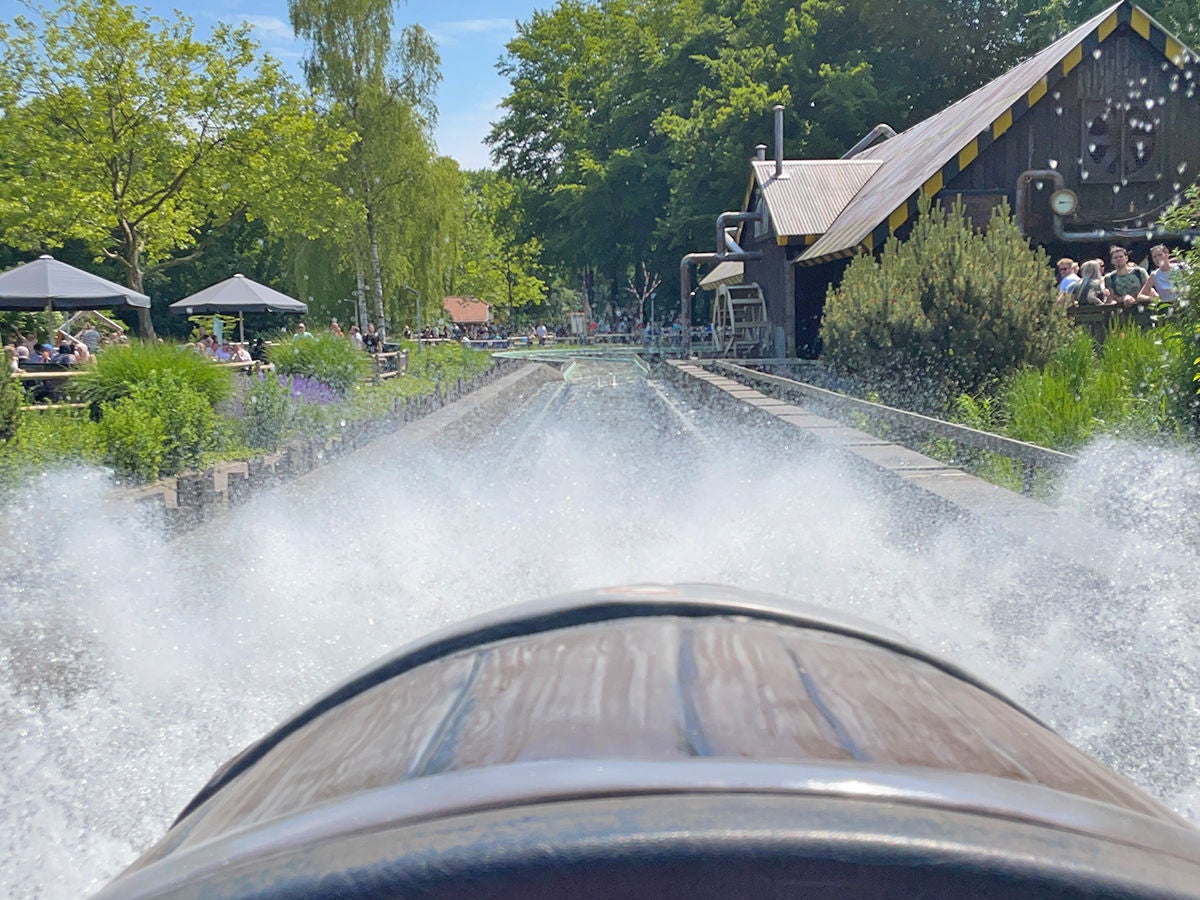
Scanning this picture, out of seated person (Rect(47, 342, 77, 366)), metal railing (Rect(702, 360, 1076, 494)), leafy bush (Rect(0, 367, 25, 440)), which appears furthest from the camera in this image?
seated person (Rect(47, 342, 77, 366))

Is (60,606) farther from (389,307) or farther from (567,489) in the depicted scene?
(389,307)

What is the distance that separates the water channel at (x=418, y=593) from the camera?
429cm

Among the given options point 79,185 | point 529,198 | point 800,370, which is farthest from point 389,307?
point 800,370

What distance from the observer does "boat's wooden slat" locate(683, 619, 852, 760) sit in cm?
110

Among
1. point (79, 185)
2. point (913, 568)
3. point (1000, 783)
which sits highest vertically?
point (79, 185)

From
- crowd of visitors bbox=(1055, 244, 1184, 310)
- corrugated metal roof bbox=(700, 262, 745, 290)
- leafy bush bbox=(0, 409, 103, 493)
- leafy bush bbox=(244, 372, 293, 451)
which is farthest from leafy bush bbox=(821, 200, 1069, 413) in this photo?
corrugated metal roof bbox=(700, 262, 745, 290)

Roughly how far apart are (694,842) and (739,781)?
0.09m

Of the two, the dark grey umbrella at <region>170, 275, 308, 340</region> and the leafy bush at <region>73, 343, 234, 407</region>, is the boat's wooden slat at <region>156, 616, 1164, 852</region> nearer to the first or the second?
the leafy bush at <region>73, 343, 234, 407</region>

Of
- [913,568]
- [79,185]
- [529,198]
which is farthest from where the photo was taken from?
[529,198]

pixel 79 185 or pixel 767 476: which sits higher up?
pixel 79 185

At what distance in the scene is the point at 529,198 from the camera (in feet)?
182

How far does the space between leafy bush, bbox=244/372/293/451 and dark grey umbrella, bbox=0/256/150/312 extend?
6682 mm

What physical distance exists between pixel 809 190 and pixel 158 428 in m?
18.2

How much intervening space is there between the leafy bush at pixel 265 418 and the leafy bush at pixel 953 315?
22.0 feet
